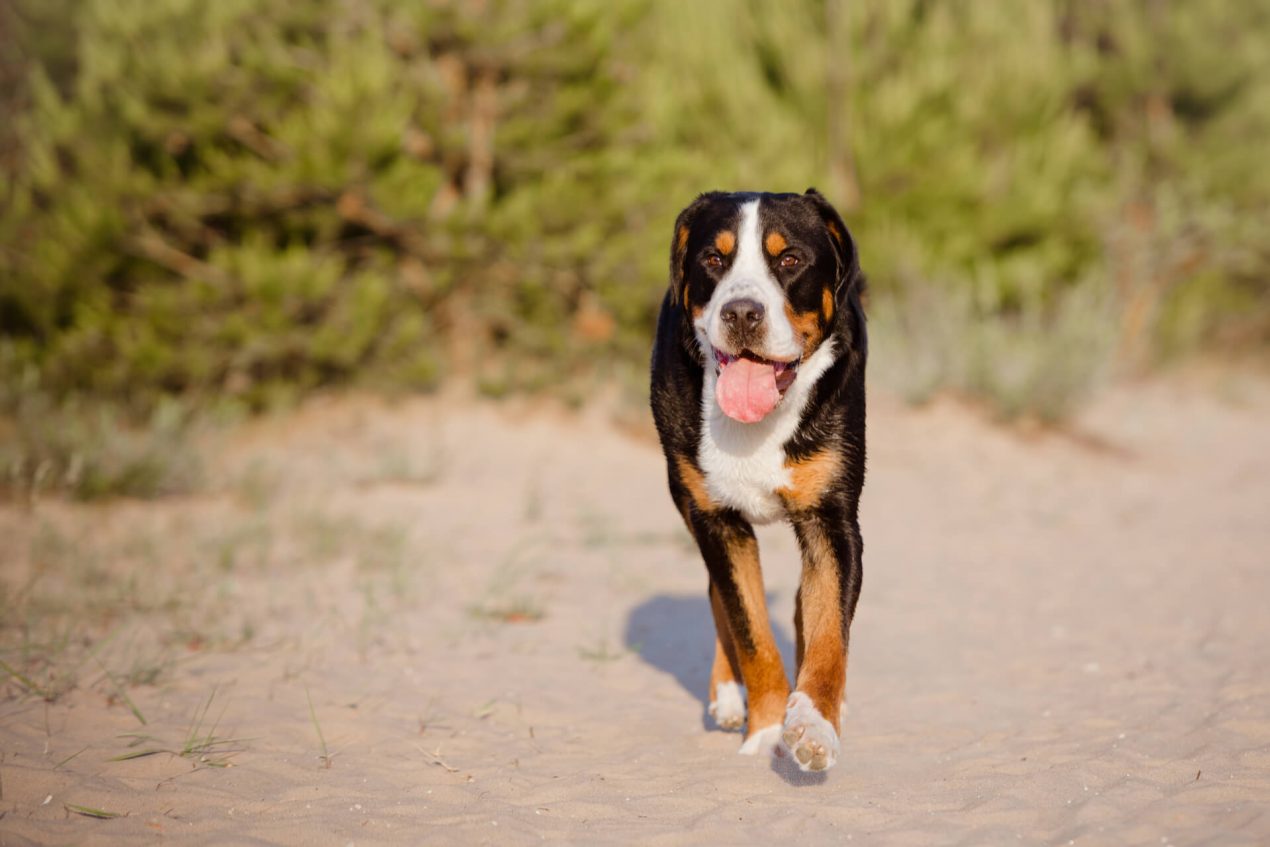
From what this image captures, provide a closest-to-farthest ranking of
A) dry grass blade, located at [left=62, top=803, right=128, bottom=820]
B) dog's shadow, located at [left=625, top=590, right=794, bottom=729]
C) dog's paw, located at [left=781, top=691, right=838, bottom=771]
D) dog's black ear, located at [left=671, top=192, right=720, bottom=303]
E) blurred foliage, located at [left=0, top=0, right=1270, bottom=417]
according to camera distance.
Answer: dry grass blade, located at [left=62, top=803, right=128, bottom=820] < dog's paw, located at [left=781, top=691, right=838, bottom=771] < dog's black ear, located at [left=671, top=192, right=720, bottom=303] < dog's shadow, located at [left=625, top=590, right=794, bottom=729] < blurred foliage, located at [left=0, top=0, right=1270, bottom=417]

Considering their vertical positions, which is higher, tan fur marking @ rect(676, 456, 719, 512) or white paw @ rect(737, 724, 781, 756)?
tan fur marking @ rect(676, 456, 719, 512)

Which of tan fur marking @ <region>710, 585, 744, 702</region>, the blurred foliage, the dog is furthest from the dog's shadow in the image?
the blurred foliage

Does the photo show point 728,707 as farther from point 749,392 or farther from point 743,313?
point 743,313

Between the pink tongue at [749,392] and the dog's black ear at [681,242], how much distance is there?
417 millimetres

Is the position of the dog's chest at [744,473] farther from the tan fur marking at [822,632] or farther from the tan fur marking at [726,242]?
the tan fur marking at [726,242]

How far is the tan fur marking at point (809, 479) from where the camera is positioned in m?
3.50

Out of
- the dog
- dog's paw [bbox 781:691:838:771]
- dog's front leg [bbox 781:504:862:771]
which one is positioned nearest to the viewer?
dog's paw [bbox 781:691:838:771]

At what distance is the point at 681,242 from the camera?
12.4ft

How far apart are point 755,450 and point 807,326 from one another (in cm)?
41

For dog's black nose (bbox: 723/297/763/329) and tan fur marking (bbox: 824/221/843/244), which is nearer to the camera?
dog's black nose (bbox: 723/297/763/329)

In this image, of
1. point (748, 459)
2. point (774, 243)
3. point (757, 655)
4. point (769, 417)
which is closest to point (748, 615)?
point (757, 655)

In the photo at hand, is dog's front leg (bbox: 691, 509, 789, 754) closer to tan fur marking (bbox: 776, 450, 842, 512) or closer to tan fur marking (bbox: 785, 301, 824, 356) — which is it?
tan fur marking (bbox: 776, 450, 842, 512)

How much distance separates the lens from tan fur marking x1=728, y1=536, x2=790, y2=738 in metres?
3.64

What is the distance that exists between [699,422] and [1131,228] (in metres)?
12.2
